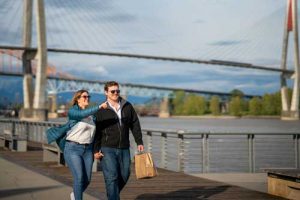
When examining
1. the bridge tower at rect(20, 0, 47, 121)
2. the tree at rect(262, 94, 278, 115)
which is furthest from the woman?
the tree at rect(262, 94, 278, 115)

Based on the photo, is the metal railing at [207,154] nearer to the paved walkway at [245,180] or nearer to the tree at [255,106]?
the paved walkway at [245,180]

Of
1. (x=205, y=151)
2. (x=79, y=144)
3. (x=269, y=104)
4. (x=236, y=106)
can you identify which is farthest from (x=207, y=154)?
(x=236, y=106)

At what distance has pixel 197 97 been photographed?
15725cm

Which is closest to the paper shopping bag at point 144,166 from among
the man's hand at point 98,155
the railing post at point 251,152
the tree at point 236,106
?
the man's hand at point 98,155

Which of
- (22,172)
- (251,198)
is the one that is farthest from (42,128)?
(251,198)

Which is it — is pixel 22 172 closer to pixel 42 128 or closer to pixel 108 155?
pixel 108 155

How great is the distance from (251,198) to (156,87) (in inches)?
5701

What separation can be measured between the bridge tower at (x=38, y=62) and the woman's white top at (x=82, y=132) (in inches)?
2130

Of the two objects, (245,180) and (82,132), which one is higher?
(82,132)

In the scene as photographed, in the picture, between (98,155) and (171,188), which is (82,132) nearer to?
Answer: (98,155)

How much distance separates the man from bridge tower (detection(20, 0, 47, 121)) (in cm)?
5449

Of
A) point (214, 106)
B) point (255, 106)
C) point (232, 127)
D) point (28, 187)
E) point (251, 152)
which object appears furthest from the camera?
point (214, 106)

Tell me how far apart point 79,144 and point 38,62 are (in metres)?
57.1

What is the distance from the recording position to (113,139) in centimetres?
579
